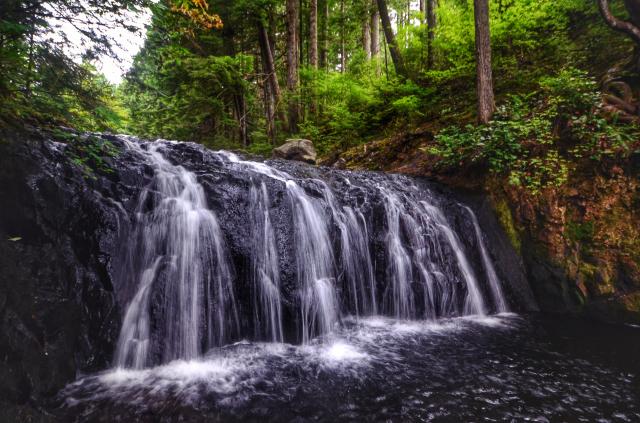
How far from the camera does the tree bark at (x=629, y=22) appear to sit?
6641mm

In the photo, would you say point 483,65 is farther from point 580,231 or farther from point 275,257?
point 275,257

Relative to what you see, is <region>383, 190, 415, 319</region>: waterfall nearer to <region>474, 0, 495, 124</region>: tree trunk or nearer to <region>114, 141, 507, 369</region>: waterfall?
<region>114, 141, 507, 369</region>: waterfall

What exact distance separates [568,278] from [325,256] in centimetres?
473

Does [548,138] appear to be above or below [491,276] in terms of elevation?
above

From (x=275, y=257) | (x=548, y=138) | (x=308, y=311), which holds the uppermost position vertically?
(x=548, y=138)

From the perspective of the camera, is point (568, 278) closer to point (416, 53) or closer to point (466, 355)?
point (466, 355)

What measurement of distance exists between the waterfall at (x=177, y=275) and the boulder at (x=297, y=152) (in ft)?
19.1

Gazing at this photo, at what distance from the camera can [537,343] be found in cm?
484

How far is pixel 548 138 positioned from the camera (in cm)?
686

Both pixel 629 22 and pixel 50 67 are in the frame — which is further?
pixel 629 22

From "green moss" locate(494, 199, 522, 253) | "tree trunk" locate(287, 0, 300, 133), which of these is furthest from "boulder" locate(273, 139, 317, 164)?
"green moss" locate(494, 199, 522, 253)

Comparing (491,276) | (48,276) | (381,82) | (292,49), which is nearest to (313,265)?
(48,276)

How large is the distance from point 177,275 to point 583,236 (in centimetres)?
723

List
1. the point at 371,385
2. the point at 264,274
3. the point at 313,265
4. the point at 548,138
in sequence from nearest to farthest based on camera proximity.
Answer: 1. the point at 371,385
2. the point at 264,274
3. the point at 313,265
4. the point at 548,138
